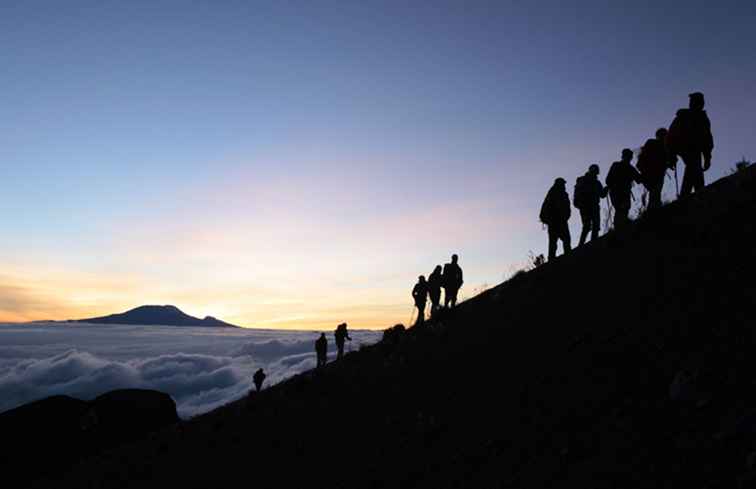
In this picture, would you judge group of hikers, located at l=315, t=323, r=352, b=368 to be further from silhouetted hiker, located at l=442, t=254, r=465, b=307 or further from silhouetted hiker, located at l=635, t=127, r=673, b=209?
silhouetted hiker, located at l=635, t=127, r=673, b=209

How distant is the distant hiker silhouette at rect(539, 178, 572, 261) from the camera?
1501cm

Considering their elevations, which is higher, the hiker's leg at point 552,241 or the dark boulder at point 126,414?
the hiker's leg at point 552,241

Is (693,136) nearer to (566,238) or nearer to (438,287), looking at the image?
(566,238)

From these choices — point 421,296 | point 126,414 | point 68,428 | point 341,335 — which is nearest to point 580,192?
point 421,296

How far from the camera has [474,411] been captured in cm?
753

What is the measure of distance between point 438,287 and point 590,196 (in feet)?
26.6

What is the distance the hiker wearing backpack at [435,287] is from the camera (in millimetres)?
21303

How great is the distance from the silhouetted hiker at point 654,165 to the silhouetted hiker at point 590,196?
1.94 metres

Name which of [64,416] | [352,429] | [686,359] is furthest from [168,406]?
[686,359]

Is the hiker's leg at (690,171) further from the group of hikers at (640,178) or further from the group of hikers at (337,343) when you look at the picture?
the group of hikers at (337,343)

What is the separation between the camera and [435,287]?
21672 mm

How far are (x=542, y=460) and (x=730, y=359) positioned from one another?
6.59ft

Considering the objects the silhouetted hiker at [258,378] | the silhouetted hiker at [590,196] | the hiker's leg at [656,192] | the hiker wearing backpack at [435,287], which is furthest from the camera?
the silhouetted hiker at [258,378]

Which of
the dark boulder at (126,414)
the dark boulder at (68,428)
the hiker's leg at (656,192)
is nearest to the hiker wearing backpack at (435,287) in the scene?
the hiker's leg at (656,192)
